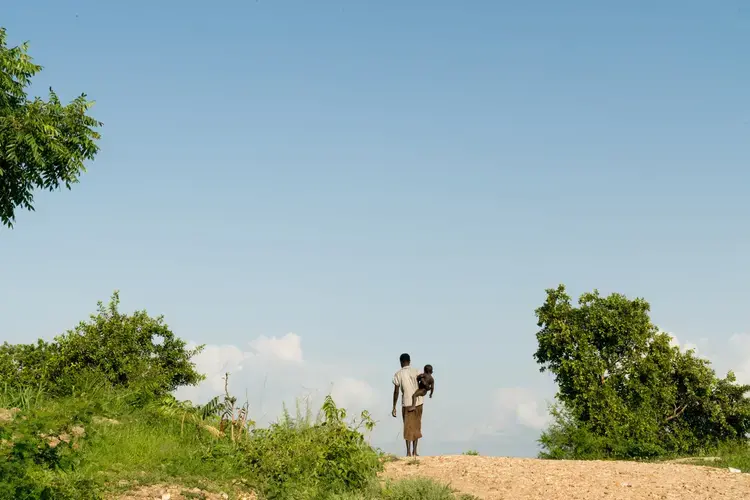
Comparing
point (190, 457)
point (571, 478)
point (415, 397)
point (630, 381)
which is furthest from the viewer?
point (630, 381)

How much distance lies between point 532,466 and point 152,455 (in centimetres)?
756

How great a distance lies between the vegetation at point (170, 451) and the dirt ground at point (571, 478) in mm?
1169

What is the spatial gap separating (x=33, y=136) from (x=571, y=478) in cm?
1470

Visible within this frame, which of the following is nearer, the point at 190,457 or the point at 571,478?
the point at 190,457

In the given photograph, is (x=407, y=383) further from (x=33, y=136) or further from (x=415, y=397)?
(x=33, y=136)

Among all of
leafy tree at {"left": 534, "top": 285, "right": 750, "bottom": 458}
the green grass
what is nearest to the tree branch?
leafy tree at {"left": 534, "top": 285, "right": 750, "bottom": 458}

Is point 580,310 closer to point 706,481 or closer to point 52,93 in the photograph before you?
point 706,481

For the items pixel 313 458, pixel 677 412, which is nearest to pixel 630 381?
pixel 677 412

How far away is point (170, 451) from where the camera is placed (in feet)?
44.3

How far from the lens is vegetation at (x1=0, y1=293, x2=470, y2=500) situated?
36.7 ft

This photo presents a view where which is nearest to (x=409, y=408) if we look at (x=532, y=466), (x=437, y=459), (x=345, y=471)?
(x=437, y=459)

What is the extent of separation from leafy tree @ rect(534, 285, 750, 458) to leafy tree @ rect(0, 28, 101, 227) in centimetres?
1850

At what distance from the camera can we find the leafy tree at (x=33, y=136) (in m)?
18.7

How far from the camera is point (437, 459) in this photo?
1605 cm
